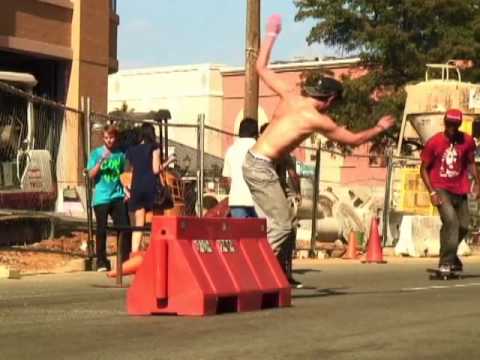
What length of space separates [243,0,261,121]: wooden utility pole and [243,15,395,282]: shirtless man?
9374 millimetres

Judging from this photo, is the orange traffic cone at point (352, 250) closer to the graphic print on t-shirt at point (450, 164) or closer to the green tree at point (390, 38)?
the graphic print on t-shirt at point (450, 164)

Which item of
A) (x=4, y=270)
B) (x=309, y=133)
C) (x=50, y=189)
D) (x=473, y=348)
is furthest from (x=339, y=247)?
(x=473, y=348)

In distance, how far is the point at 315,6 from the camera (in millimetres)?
37531

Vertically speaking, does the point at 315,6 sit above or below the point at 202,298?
above

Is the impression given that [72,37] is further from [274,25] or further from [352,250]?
[274,25]

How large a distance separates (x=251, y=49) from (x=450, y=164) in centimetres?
717

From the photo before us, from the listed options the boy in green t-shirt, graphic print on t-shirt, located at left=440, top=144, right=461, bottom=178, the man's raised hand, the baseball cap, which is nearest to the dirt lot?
the boy in green t-shirt

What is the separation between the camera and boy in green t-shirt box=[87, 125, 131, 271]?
13453 mm

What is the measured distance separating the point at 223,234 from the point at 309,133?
1.19m

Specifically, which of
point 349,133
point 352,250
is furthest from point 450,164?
point 352,250

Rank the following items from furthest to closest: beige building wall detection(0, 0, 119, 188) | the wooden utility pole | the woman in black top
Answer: beige building wall detection(0, 0, 119, 188) < the wooden utility pole < the woman in black top

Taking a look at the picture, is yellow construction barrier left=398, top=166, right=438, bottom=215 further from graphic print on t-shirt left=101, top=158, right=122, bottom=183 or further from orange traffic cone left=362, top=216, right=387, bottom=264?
graphic print on t-shirt left=101, top=158, right=122, bottom=183

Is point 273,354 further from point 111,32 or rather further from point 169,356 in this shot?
point 111,32

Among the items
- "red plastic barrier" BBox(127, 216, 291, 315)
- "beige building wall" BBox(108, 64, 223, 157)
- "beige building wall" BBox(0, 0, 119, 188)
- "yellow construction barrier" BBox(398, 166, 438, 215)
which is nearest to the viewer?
"red plastic barrier" BBox(127, 216, 291, 315)
